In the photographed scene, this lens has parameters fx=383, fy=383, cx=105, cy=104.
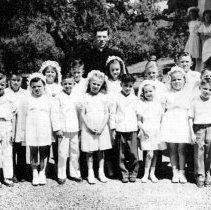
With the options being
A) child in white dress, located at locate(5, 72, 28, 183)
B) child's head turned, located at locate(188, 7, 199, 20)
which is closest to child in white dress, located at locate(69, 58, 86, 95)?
child in white dress, located at locate(5, 72, 28, 183)

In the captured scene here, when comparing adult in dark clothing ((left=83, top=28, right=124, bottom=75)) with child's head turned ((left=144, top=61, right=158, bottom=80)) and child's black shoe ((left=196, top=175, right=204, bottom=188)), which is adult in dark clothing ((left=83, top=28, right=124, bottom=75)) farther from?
child's black shoe ((left=196, top=175, right=204, bottom=188))

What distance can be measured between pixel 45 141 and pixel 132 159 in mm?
1241

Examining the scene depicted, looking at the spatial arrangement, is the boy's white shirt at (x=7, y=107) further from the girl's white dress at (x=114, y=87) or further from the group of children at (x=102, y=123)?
the girl's white dress at (x=114, y=87)

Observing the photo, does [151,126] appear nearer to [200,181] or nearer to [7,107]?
[200,181]

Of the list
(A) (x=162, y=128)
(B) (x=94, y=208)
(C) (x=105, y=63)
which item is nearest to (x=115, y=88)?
(C) (x=105, y=63)

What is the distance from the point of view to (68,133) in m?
5.29

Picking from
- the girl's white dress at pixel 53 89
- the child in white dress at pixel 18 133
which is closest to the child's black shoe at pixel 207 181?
the girl's white dress at pixel 53 89

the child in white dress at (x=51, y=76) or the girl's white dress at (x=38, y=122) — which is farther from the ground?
the child in white dress at (x=51, y=76)

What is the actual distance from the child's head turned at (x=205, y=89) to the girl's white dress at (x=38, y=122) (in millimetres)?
1952

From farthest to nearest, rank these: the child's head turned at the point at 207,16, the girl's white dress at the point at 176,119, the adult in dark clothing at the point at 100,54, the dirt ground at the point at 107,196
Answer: the child's head turned at the point at 207,16 < the adult in dark clothing at the point at 100,54 < the girl's white dress at the point at 176,119 < the dirt ground at the point at 107,196

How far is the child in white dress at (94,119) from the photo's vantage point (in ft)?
17.2

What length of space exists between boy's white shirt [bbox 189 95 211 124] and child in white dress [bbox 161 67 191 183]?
0.11 meters

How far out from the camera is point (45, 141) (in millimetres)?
5098

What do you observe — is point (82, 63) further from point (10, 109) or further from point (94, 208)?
point (94, 208)
